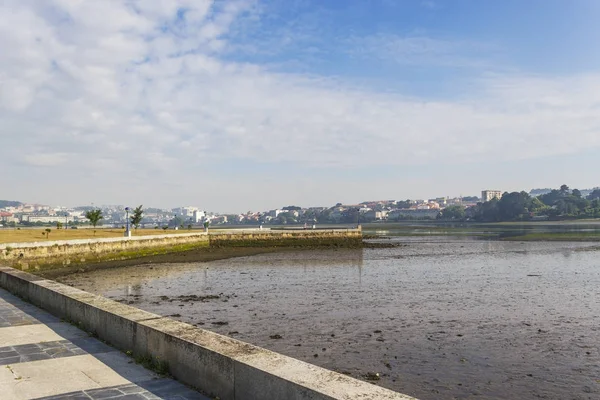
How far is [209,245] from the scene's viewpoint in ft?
204

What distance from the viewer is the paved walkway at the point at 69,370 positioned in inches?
217

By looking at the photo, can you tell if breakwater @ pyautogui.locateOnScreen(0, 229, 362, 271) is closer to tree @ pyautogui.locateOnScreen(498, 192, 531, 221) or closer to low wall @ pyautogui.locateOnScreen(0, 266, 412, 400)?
low wall @ pyautogui.locateOnScreen(0, 266, 412, 400)

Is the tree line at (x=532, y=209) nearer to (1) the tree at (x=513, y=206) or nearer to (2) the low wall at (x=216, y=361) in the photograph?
(1) the tree at (x=513, y=206)

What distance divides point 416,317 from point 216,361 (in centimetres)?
1330

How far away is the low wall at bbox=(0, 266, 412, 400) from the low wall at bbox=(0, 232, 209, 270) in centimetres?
2447

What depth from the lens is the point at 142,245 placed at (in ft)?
152

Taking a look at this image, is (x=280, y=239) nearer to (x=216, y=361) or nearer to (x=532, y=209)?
(x=216, y=361)

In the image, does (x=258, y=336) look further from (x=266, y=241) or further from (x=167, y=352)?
(x=266, y=241)

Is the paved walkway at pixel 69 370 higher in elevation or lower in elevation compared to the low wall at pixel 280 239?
higher

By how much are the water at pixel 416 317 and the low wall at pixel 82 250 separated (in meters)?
3.89

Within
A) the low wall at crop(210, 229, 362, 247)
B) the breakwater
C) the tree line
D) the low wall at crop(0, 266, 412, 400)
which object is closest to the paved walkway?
the low wall at crop(0, 266, 412, 400)

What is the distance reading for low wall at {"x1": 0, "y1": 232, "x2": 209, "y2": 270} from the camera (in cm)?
3055

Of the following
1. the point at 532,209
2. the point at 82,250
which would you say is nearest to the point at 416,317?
the point at 82,250

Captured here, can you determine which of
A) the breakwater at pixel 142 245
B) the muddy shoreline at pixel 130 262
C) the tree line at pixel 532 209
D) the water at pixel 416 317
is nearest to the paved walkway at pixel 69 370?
the water at pixel 416 317
